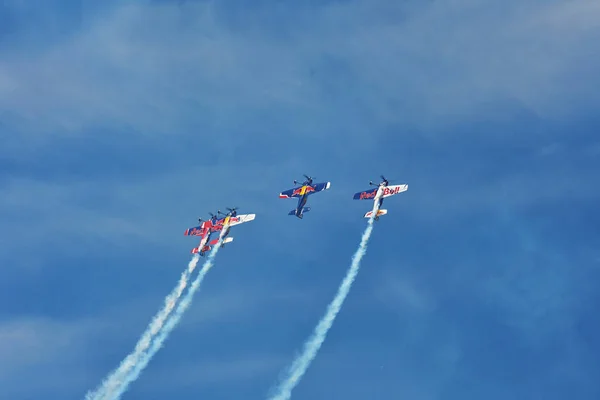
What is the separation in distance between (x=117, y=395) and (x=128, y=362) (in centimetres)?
896

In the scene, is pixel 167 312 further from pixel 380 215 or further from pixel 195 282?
pixel 380 215

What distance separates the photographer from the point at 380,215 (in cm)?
19975

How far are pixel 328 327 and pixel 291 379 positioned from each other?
12.7 meters

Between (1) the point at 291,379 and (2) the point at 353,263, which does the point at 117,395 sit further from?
(2) the point at 353,263

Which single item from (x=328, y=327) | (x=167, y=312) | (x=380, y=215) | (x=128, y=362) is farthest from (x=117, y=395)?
(x=380, y=215)

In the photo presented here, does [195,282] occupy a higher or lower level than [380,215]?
lower

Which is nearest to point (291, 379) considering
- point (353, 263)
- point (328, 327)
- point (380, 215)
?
point (328, 327)

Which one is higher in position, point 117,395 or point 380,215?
point 380,215

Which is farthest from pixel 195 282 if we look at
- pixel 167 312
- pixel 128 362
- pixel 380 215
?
pixel 380 215

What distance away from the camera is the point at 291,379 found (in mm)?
174000

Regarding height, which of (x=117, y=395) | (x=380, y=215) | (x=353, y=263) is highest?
(x=380, y=215)

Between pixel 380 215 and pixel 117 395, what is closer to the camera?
pixel 117 395

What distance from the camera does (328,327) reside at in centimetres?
18050

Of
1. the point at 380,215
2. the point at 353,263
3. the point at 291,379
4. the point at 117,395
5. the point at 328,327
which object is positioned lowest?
the point at 117,395
